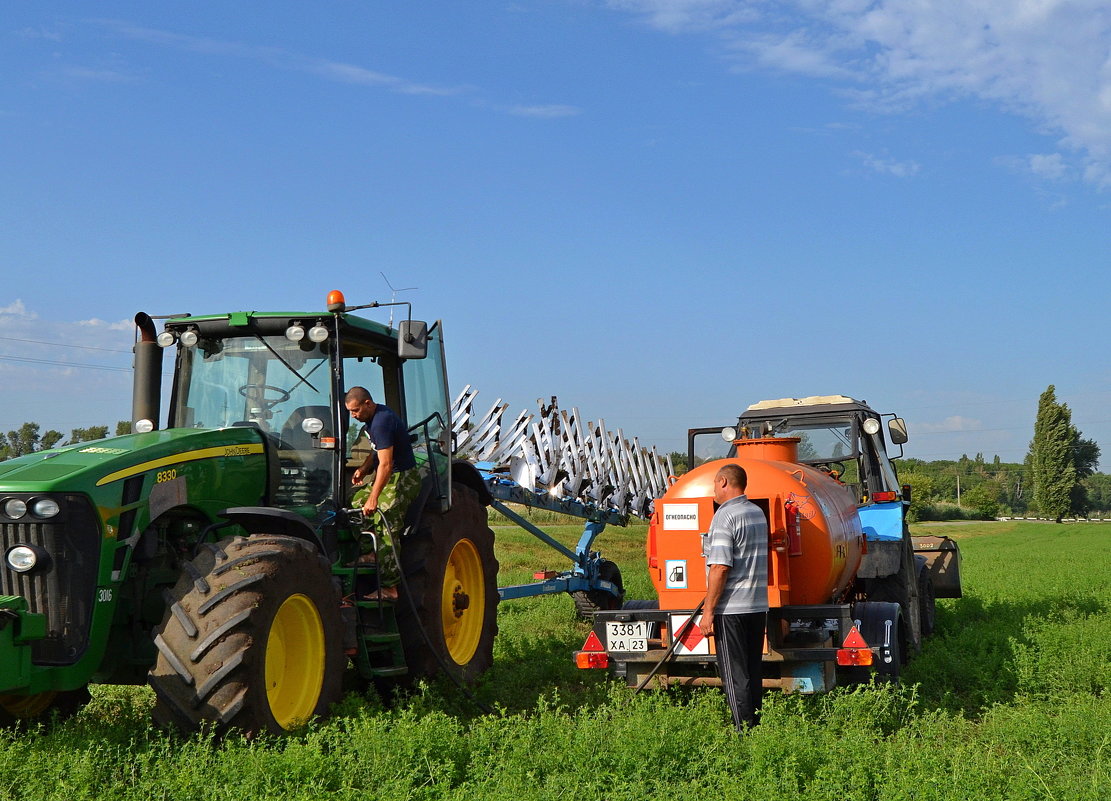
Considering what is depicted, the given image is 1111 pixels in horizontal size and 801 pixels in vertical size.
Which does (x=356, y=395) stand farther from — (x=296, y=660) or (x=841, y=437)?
(x=841, y=437)

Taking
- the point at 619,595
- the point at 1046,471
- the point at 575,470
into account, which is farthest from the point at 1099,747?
the point at 1046,471

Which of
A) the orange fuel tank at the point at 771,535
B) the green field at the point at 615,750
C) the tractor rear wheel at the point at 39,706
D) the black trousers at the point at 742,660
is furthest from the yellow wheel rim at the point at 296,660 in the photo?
the orange fuel tank at the point at 771,535

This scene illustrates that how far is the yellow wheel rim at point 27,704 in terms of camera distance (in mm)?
5973

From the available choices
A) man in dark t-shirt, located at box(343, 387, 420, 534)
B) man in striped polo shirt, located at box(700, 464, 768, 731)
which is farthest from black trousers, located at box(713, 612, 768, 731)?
man in dark t-shirt, located at box(343, 387, 420, 534)

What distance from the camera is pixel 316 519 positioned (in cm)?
681

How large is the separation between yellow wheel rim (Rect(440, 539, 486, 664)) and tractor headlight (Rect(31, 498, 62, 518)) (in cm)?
297

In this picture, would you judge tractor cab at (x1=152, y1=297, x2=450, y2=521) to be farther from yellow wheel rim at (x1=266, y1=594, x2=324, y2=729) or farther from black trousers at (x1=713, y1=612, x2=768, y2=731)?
black trousers at (x1=713, y1=612, x2=768, y2=731)

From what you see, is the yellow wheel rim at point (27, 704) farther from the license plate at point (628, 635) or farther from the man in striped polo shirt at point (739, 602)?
the man in striped polo shirt at point (739, 602)

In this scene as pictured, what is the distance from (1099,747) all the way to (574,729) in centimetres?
287

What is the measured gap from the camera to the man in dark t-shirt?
274 inches

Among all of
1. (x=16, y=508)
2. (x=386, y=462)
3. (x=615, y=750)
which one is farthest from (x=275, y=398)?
(x=615, y=750)

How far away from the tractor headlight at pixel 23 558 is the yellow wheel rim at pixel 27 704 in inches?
40.7

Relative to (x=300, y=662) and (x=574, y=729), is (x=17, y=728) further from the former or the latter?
(x=574, y=729)

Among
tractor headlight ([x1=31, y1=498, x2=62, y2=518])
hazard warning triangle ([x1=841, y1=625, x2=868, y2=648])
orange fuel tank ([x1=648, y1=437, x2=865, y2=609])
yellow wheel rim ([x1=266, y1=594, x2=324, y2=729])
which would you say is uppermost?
tractor headlight ([x1=31, y1=498, x2=62, y2=518])
